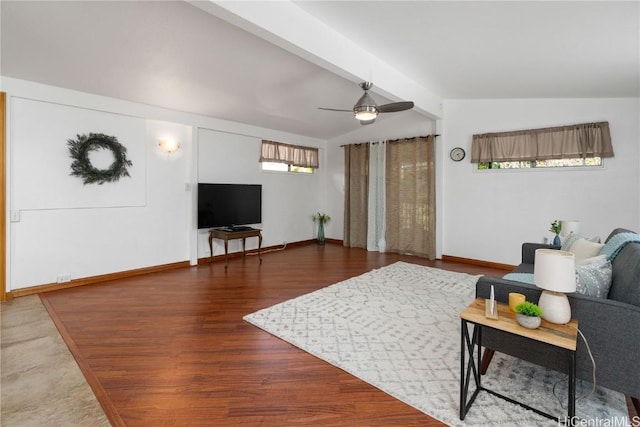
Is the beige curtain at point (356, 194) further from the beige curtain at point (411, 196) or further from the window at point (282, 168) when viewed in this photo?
the window at point (282, 168)

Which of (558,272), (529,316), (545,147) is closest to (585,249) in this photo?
(558,272)

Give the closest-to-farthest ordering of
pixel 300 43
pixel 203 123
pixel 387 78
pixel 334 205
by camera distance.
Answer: pixel 300 43 < pixel 387 78 < pixel 203 123 < pixel 334 205

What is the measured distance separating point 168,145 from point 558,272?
5.16 meters

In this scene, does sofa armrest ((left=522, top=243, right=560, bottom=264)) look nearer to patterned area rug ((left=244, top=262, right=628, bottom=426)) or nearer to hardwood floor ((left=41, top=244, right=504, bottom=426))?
patterned area rug ((left=244, top=262, right=628, bottom=426))

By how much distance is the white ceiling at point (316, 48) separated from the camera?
249 centimetres

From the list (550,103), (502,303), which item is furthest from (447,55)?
(502,303)

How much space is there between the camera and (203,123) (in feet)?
17.2

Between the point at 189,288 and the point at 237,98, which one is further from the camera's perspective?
the point at 237,98

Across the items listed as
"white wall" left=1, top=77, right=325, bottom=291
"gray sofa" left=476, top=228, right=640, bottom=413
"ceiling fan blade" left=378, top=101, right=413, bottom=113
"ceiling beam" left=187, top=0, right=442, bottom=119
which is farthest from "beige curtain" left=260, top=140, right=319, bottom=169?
"gray sofa" left=476, top=228, right=640, bottom=413

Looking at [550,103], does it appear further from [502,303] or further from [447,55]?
[502,303]

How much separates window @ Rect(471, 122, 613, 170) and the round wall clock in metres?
0.21

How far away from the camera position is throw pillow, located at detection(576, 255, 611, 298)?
1825mm

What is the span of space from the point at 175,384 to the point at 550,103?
595 cm

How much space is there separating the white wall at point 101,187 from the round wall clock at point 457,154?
12.8 feet
